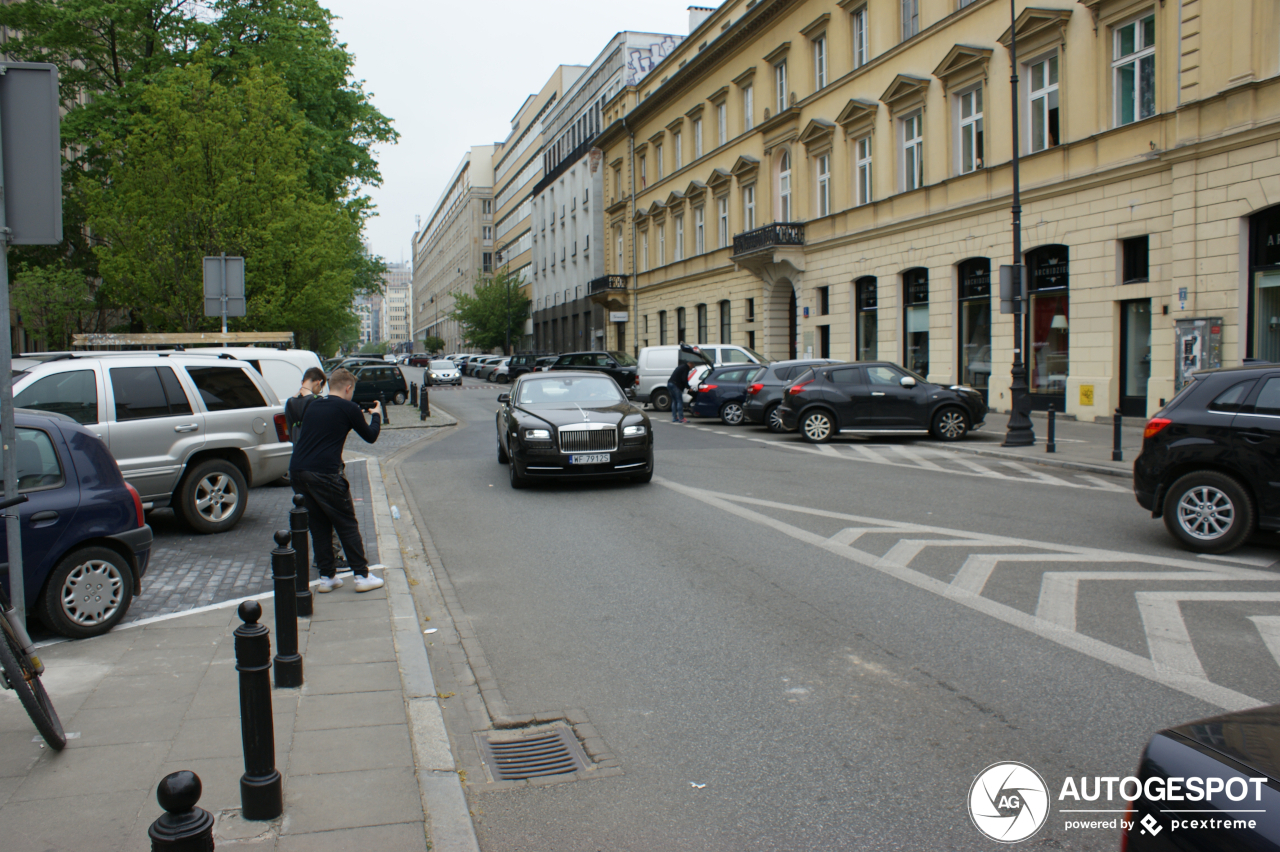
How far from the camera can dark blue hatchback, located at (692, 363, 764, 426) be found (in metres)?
23.6

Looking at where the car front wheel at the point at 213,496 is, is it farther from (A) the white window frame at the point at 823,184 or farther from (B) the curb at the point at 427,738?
(A) the white window frame at the point at 823,184

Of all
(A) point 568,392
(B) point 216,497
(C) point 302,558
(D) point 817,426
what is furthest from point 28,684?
(D) point 817,426

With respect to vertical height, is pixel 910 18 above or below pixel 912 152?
above

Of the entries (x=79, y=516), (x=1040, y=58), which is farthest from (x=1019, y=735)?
(x=1040, y=58)

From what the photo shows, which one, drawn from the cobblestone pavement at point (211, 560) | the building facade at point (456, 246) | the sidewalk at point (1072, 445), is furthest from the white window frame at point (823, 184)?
the building facade at point (456, 246)

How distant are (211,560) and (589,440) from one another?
16.6 feet

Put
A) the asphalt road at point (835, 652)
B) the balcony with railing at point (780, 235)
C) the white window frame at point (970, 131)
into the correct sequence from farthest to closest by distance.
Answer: the balcony with railing at point (780, 235), the white window frame at point (970, 131), the asphalt road at point (835, 652)

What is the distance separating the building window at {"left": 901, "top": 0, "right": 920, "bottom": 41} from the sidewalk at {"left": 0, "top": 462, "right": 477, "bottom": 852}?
86.8 ft

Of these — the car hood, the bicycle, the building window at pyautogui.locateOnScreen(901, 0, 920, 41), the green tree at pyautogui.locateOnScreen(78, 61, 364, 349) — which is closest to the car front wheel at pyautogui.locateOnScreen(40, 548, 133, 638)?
the bicycle

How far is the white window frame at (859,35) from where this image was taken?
98.8 feet

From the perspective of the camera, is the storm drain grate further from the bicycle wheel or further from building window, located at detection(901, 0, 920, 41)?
building window, located at detection(901, 0, 920, 41)

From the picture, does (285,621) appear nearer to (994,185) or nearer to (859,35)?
(994,185)

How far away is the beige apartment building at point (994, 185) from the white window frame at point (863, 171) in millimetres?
95

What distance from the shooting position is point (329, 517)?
7180 millimetres
